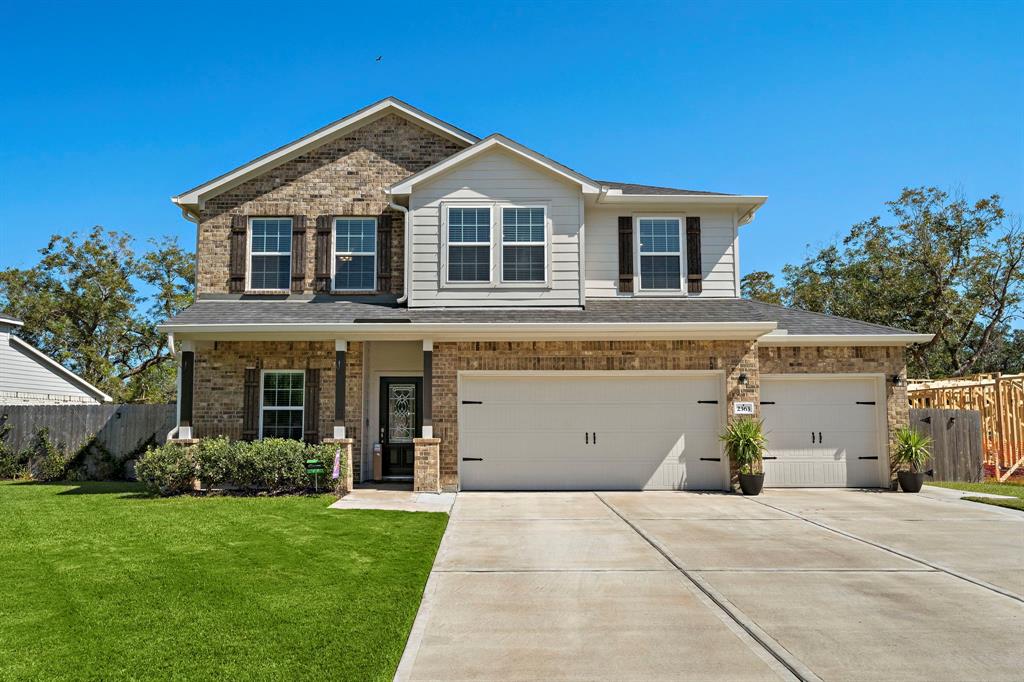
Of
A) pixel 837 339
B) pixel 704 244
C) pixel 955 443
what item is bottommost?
pixel 955 443

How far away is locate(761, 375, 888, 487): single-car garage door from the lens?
13.5 m

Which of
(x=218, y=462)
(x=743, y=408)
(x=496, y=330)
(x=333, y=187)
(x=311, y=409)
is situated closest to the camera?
(x=218, y=462)

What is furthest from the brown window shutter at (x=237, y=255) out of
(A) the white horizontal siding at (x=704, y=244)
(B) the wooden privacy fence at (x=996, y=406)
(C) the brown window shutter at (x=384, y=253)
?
(B) the wooden privacy fence at (x=996, y=406)

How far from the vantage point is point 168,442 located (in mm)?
12227

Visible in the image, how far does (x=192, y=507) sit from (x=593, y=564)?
6477mm

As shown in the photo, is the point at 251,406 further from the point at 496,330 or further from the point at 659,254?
the point at 659,254

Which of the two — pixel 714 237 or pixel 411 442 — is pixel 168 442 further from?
pixel 714 237

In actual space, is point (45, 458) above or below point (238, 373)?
below

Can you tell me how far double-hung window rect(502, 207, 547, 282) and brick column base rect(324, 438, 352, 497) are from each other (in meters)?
4.27

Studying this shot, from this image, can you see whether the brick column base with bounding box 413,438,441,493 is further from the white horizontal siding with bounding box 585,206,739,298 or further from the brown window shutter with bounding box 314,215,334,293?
the white horizontal siding with bounding box 585,206,739,298

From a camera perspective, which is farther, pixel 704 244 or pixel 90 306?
pixel 90 306

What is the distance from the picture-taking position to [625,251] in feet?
45.9

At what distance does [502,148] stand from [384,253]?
3197 millimetres

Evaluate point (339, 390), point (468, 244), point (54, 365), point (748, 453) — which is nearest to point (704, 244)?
point (748, 453)
